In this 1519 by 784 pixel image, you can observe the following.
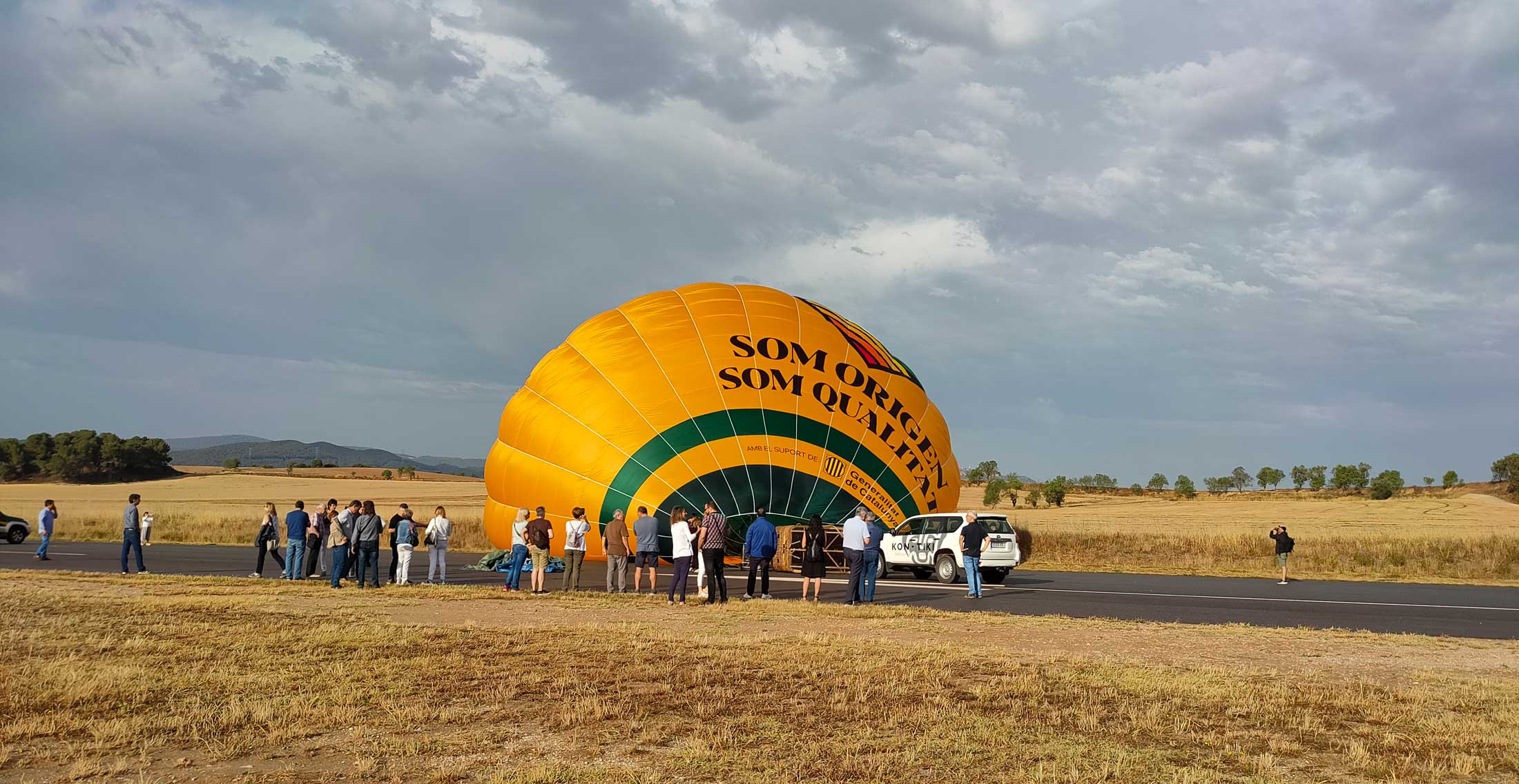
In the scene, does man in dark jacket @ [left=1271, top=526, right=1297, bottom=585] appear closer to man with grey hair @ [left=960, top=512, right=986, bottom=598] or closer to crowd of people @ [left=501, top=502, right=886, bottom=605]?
man with grey hair @ [left=960, top=512, right=986, bottom=598]

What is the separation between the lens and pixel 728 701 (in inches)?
326

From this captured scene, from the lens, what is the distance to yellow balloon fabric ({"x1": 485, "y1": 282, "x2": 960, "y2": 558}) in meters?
20.5

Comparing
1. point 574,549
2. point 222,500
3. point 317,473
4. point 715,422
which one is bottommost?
point 222,500

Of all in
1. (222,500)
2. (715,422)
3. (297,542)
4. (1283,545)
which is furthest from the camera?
(222,500)

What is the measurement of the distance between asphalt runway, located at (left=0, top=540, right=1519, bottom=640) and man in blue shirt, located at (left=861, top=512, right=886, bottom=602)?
53 centimetres

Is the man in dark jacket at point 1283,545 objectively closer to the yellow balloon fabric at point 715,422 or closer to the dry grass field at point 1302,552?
the dry grass field at point 1302,552

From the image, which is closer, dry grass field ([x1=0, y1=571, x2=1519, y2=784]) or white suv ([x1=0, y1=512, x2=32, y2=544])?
dry grass field ([x1=0, y1=571, x2=1519, y2=784])

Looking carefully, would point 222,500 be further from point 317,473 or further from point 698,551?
point 698,551

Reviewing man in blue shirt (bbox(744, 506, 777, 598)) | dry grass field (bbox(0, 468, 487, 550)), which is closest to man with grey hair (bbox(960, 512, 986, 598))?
man in blue shirt (bbox(744, 506, 777, 598))

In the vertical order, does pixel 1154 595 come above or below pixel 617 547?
below

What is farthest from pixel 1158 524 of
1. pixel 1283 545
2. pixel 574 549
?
pixel 574 549

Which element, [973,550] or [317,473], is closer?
[973,550]

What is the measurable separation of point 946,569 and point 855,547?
22.1 feet

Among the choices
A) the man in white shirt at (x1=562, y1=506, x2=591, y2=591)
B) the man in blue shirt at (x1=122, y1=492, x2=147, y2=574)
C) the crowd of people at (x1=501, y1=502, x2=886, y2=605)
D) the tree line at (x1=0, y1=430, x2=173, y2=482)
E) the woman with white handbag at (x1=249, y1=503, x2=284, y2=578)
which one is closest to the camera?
the crowd of people at (x1=501, y1=502, x2=886, y2=605)
